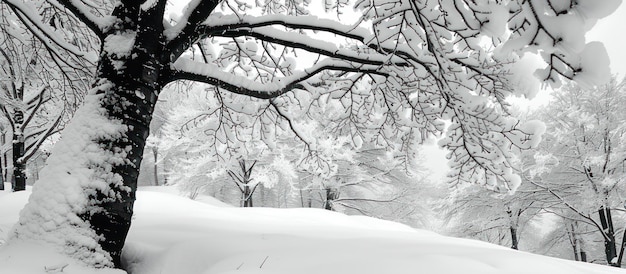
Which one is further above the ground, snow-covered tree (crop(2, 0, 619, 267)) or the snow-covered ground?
snow-covered tree (crop(2, 0, 619, 267))

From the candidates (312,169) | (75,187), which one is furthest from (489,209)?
(75,187)

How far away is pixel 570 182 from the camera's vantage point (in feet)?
37.5

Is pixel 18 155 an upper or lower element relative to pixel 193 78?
upper

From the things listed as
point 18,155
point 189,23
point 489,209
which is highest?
point 189,23

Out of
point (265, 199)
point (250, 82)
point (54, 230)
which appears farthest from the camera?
point (265, 199)

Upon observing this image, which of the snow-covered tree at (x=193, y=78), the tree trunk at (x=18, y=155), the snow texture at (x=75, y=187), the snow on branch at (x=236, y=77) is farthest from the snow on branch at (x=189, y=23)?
the tree trunk at (x=18, y=155)

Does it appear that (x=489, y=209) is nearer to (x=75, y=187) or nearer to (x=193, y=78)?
(x=193, y=78)

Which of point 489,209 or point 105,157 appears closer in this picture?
point 105,157

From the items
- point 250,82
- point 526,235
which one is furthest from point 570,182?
point 250,82

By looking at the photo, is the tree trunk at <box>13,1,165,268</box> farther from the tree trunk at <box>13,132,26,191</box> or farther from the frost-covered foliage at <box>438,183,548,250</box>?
the frost-covered foliage at <box>438,183,548,250</box>

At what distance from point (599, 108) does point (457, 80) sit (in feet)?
36.3

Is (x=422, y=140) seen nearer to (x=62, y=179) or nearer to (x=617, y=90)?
(x=62, y=179)

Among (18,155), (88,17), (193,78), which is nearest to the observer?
(88,17)

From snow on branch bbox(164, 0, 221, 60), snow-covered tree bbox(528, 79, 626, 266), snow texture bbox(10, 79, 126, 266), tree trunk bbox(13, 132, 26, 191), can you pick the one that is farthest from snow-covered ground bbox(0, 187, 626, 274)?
snow-covered tree bbox(528, 79, 626, 266)
